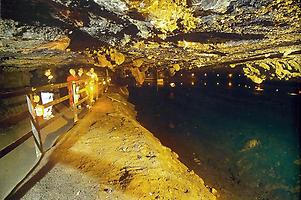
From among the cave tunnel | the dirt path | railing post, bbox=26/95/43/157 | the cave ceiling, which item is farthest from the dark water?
railing post, bbox=26/95/43/157

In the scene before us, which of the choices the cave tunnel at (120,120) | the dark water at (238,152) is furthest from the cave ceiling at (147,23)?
the dark water at (238,152)

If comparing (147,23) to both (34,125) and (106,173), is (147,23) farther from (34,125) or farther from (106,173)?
(34,125)

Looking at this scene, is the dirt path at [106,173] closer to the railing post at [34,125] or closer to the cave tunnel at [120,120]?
the cave tunnel at [120,120]

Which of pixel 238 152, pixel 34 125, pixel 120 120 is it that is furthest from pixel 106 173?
pixel 238 152

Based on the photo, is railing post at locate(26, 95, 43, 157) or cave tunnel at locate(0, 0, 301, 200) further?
railing post at locate(26, 95, 43, 157)

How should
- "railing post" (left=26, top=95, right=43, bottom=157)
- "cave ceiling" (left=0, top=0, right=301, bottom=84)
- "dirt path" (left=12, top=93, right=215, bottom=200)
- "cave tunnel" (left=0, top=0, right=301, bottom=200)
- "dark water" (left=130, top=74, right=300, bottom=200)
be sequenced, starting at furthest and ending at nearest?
"dark water" (left=130, top=74, right=300, bottom=200), "railing post" (left=26, top=95, right=43, bottom=157), "dirt path" (left=12, top=93, right=215, bottom=200), "cave tunnel" (left=0, top=0, right=301, bottom=200), "cave ceiling" (left=0, top=0, right=301, bottom=84)

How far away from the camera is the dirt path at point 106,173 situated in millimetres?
3674

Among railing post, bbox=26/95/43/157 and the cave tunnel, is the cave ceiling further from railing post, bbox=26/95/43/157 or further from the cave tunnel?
railing post, bbox=26/95/43/157


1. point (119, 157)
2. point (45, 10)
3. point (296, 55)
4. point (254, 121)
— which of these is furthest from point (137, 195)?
point (254, 121)

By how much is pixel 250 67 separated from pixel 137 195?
9601 mm

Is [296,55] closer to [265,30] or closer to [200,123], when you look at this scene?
[265,30]

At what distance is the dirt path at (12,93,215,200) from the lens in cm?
367

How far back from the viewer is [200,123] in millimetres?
14680

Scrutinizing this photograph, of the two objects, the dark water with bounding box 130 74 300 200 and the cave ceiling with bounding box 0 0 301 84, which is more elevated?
the cave ceiling with bounding box 0 0 301 84
